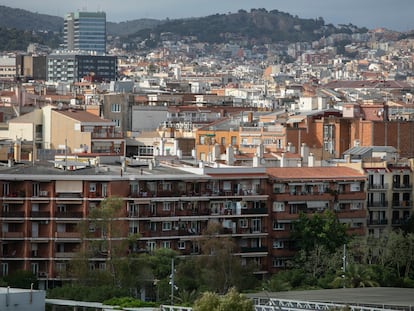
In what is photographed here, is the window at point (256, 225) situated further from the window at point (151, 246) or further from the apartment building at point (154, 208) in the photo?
the window at point (151, 246)

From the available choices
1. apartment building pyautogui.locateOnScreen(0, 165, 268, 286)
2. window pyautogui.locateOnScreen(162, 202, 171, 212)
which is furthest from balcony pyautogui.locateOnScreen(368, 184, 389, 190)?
window pyautogui.locateOnScreen(162, 202, 171, 212)

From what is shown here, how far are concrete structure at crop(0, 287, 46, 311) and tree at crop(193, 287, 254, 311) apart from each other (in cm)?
384

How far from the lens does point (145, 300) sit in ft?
161

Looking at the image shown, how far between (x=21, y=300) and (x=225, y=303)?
4.68 meters

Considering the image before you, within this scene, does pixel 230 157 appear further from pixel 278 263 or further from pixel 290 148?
pixel 278 263

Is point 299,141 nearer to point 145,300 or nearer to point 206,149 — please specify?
point 206,149

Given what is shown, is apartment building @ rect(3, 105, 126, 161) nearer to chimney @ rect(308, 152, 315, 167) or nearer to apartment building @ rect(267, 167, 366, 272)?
chimney @ rect(308, 152, 315, 167)

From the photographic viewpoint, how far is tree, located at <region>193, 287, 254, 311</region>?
3919cm

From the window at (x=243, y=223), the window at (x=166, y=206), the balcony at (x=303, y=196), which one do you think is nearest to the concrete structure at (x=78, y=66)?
the balcony at (x=303, y=196)

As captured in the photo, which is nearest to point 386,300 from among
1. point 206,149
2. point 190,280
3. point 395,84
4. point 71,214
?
point 190,280

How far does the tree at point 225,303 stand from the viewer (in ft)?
129

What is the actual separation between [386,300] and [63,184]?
12.6 meters

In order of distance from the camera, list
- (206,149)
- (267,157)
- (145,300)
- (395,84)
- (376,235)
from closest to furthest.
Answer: (145,300)
(376,235)
(267,157)
(206,149)
(395,84)

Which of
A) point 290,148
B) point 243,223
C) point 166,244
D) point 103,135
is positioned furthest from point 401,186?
point 103,135
